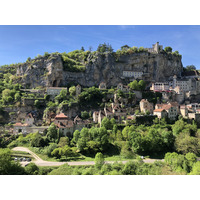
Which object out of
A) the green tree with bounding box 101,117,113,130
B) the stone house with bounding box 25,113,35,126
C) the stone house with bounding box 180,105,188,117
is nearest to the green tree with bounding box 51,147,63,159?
the green tree with bounding box 101,117,113,130

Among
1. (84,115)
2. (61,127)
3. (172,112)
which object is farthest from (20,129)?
(172,112)

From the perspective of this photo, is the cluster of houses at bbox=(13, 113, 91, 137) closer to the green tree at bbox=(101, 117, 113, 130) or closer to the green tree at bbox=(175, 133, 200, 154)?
the green tree at bbox=(101, 117, 113, 130)

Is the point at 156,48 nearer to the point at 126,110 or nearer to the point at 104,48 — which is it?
the point at 104,48

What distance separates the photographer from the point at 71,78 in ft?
148

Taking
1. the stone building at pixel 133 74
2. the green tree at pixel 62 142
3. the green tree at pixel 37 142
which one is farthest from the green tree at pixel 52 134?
the stone building at pixel 133 74

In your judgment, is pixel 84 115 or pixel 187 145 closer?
pixel 187 145

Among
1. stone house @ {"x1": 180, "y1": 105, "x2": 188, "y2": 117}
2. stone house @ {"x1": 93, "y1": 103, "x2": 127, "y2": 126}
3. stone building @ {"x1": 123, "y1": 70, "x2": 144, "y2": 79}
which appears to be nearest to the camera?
stone house @ {"x1": 93, "y1": 103, "x2": 127, "y2": 126}

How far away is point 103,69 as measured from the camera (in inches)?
1843

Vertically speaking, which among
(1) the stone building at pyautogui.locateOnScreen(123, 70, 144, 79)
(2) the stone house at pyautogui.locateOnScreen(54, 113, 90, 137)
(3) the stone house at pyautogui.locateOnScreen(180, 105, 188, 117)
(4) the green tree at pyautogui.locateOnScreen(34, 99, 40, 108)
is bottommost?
(2) the stone house at pyautogui.locateOnScreen(54, 113, 90, 137)

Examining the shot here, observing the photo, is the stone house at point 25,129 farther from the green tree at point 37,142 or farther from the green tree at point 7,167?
the green tree at point 7,167

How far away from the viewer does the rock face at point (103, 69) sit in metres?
43.0

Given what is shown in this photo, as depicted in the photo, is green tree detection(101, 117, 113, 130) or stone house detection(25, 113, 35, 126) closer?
green tree detection(101, 117, 113, 130)

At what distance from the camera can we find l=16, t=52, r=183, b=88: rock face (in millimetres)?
43000

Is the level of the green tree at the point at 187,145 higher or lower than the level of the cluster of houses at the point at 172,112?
lower
